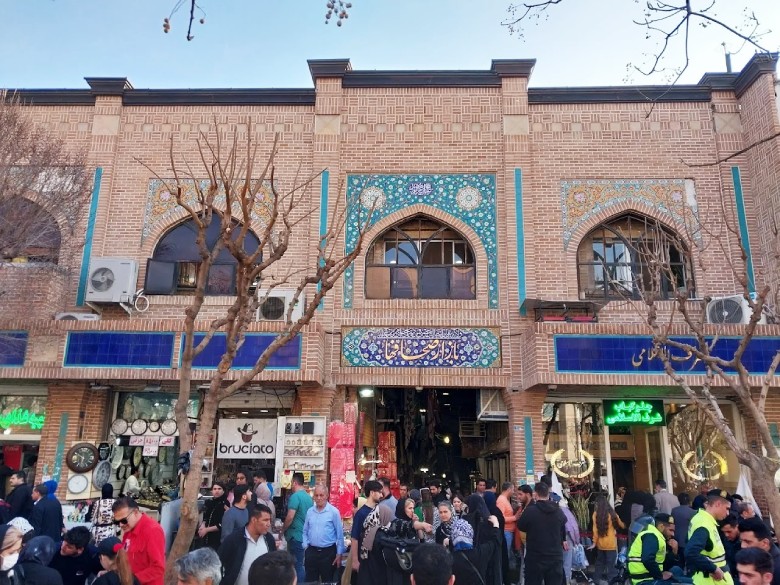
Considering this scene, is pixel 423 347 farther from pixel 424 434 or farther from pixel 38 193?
pixel 38 193

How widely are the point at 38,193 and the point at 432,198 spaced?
769 centimetres

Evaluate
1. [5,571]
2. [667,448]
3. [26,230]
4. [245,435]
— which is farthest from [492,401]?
[5,571]

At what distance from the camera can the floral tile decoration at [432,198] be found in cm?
1406

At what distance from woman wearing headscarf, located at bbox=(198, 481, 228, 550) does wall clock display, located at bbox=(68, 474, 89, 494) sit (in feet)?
17.3

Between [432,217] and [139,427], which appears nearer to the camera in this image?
[139,427]

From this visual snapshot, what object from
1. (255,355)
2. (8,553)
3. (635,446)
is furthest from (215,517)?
(635,446)

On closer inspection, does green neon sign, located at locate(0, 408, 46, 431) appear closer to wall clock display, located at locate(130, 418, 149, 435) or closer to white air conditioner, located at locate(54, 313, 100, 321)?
wall clock display, located at locate(130, 418, 149, 435)

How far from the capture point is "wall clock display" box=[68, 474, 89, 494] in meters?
12.4

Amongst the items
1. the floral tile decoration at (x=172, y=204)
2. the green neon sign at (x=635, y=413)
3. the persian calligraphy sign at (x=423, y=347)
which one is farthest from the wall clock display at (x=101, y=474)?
the green neon sign at (x=635, y=413)

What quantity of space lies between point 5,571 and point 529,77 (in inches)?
544

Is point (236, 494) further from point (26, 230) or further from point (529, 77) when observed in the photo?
point (529, 77)

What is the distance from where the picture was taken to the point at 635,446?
1390cm

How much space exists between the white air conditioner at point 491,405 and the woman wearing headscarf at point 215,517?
21.1 ft

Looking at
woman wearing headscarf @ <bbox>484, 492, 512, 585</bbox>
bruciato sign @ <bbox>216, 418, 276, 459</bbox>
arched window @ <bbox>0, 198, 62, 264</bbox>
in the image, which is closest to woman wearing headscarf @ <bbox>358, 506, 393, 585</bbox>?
woman wearing headscarf @ <bbox>484, 492, 512, 585</bbox>
